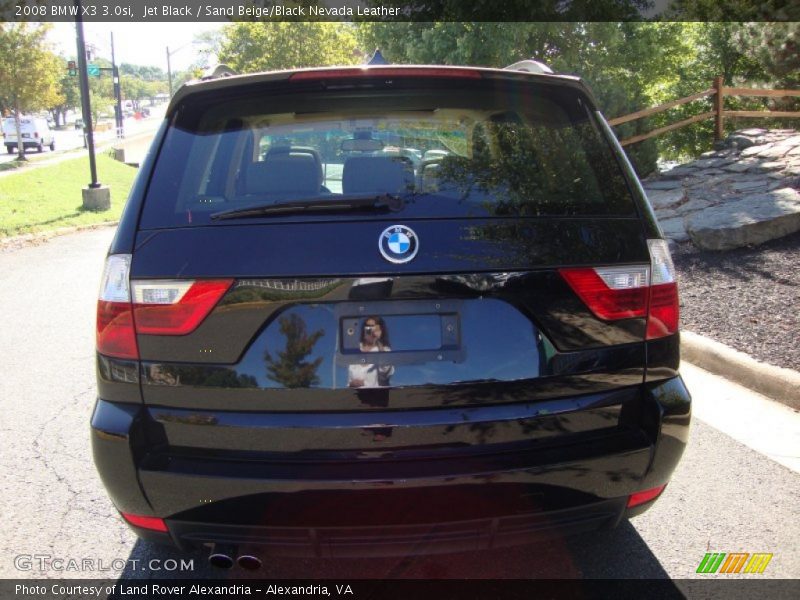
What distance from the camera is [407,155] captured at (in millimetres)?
2707

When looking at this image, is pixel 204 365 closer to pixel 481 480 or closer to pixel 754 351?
pixel 481 480

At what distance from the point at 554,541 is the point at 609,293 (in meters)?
1.32

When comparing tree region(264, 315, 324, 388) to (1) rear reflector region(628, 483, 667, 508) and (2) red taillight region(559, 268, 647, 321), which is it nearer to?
(2) red taillight region(559, 268, 647, 321)

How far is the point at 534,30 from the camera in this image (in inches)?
667

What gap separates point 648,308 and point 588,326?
0.80 feet

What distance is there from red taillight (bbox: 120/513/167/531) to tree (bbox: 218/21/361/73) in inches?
1259

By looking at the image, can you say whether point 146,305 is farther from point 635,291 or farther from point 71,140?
point 71,140

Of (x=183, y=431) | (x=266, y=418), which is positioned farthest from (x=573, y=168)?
(x=183, y=431)

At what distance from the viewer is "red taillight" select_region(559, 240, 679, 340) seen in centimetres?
239

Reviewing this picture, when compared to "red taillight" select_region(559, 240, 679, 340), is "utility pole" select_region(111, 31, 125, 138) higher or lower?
higher

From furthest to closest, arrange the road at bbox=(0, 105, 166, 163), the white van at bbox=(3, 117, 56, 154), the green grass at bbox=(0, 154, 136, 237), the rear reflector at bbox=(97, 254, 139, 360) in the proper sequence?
the white van at bbox=(3, 117, 56, 154) < the road at bbox=(0, 105, 166, 163) < the green grass at bbox=(0, 154, 136, 237) < the rear reflector at bbox=(97, 254, 139, 360)

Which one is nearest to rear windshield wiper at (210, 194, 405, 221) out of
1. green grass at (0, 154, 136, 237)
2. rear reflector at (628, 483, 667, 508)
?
rear reflector at (628, 483, 667, 508)

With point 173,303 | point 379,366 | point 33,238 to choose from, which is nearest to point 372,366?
point 379,366

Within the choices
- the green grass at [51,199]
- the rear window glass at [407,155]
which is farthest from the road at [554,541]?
the green grass at [51,199]
